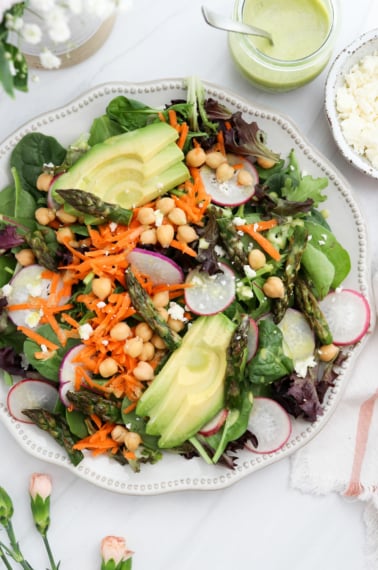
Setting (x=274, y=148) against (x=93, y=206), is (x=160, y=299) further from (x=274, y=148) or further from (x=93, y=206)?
(x=274, y=148)

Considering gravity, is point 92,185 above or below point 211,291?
above

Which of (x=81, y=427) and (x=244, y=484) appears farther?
(x=244, y=484)

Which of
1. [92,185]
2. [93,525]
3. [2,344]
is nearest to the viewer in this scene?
[92,185]

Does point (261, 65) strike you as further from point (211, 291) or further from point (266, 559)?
point (266, 559)

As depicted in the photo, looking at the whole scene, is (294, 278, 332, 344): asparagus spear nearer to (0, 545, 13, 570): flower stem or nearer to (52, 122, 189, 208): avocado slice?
(52, 122, 189, 208): avocado slice

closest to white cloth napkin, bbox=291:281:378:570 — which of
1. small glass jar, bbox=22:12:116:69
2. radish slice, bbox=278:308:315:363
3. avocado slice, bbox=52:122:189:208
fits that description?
radish slice, bbox=278:308:315:363

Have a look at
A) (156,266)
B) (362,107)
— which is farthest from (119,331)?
(362,107)

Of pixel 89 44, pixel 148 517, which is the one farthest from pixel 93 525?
pixel 89 44
